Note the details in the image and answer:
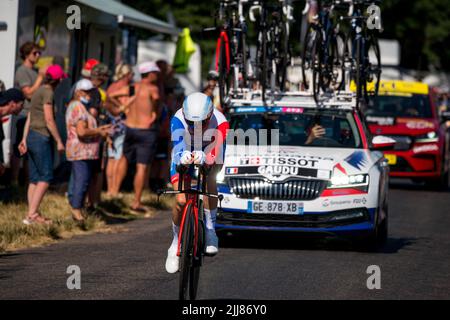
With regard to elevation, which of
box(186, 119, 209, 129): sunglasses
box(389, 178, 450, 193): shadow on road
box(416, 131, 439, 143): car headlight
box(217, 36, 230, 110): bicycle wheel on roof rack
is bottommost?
box(389, 178, 450, 193): shadow on road

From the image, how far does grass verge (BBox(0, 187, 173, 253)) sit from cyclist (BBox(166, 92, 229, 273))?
3.00 meters

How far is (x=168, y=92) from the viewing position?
69.6 feet

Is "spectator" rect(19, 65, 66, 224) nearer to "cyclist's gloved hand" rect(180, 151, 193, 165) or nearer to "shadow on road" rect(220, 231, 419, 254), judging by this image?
"shadow on road" rect(220, 231, 419, 254)

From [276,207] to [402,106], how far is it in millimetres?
11027

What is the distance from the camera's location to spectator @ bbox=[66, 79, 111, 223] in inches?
587

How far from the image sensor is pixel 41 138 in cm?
1481

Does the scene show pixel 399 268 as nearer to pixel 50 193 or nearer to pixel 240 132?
pixel 240 132

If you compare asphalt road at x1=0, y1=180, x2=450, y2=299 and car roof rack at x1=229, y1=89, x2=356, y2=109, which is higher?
car roof rack at x1=229, y1=89, x2=356, y2=109

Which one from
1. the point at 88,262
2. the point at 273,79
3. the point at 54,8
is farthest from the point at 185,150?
the point at 54,8

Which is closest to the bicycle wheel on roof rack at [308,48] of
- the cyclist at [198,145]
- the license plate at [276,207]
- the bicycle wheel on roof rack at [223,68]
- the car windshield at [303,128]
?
the bicycle wheel on roof rack at [223,68]

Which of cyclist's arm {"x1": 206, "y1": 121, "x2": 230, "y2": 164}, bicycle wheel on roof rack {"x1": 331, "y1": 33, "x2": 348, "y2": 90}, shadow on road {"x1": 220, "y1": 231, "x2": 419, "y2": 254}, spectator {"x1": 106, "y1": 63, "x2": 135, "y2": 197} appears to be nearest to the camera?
cyclist's arm {"x1": 206, "y1": 121, "x2": 230, "y2": 164}

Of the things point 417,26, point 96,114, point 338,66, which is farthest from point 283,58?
point 417,26

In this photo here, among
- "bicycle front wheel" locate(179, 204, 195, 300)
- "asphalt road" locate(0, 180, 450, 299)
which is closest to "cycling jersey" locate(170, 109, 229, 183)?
"bicycle front wheel" locate(179, 204, 195, 300)

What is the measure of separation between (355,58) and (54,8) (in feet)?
18.6
